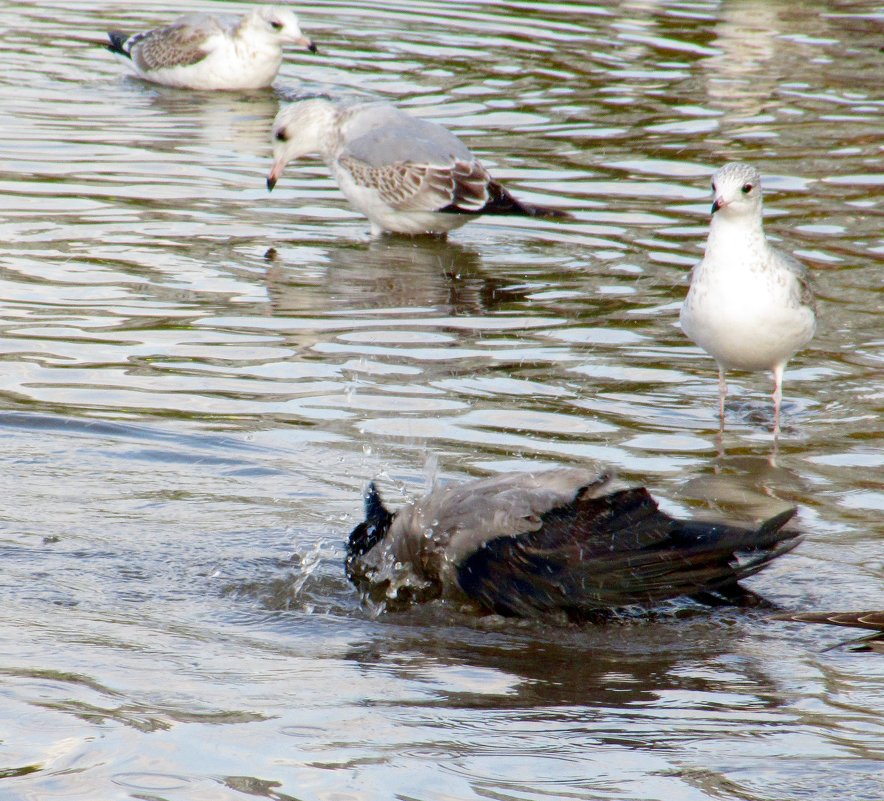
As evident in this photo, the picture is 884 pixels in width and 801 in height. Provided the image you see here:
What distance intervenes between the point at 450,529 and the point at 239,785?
5.54 ft

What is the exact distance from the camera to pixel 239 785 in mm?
3979

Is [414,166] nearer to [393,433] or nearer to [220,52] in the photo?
[393,433]

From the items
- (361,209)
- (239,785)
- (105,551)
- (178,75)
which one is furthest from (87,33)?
(239,785)

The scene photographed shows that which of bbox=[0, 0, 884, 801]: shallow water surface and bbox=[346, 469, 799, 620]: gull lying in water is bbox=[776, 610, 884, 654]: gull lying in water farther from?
bbox=[346, 469, 799, 620]: gull lying in water

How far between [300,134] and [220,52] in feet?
14.8

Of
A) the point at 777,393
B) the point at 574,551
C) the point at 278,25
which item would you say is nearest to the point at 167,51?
the point at 278,25

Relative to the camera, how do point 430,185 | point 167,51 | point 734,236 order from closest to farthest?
point 734,236, point 430,185, point 167,51

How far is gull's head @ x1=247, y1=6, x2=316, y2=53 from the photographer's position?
52.2 feet

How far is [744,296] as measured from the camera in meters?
7.35

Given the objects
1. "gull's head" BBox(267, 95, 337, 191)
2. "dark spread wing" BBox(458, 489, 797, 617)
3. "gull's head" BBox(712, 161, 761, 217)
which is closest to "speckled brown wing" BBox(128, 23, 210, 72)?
"gull's head" BBox(267, 95, 337, 191)

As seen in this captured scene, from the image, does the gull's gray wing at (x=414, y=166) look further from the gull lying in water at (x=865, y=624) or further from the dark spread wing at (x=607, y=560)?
the gull lying in water at (x=865, y=624)

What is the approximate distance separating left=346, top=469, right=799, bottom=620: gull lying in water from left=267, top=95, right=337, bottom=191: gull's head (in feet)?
22.0

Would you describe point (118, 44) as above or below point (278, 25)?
below

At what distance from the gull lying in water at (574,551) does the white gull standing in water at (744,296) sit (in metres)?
2.03
